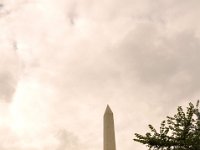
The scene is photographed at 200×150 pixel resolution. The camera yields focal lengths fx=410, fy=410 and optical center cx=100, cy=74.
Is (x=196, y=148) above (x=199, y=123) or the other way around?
the other way around

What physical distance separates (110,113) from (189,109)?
706cm

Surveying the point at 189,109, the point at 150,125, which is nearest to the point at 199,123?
the point at 189,109

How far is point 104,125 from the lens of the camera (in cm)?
2973

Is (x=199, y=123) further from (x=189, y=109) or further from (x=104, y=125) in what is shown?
(x=104, y=125)

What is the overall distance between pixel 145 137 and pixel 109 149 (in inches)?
201

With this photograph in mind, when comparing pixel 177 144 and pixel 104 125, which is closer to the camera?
pixel 104 125

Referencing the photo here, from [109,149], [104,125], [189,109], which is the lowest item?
[109,149]

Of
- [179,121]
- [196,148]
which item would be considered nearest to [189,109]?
[179,121]

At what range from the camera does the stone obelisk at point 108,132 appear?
1130 inches

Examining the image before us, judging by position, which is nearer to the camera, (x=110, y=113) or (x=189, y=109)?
(x=110, y=113)

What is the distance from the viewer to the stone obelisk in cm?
2870

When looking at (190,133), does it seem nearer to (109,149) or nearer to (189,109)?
(189,109)

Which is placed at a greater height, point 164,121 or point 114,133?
point 164,121

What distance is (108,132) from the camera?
29.2 m
